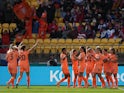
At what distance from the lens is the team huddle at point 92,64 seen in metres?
27.2

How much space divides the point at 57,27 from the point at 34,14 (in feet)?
5.96

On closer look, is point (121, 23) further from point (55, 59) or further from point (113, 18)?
point (55, 59)

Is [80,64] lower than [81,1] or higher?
lower

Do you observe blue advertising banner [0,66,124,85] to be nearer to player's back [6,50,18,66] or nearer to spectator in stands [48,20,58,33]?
player's back [6,50,18,66]

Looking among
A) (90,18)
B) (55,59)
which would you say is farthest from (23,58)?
(90,18)

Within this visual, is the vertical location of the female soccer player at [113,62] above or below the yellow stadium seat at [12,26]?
below

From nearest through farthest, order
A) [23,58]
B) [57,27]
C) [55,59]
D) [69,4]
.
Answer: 1. [23,58]
2. [55,59]
3. [57,27]
4. [69,4]

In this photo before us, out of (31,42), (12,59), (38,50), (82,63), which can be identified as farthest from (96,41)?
(12,59)

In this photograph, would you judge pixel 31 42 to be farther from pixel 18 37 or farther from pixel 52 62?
pixel 52 62

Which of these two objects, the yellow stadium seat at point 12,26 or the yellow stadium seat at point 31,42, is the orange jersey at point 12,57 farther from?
the yellow stadium seat at point 12,26

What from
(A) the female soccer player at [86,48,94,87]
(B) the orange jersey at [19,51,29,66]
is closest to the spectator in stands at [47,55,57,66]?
(A) the female soccer player at [86,48,94,87]

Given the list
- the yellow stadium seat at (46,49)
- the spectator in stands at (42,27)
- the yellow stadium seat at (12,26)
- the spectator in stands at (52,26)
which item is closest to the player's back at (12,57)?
the yellow stadium seat at (46,49)

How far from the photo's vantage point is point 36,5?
119ft

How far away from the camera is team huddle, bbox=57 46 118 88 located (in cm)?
2720
